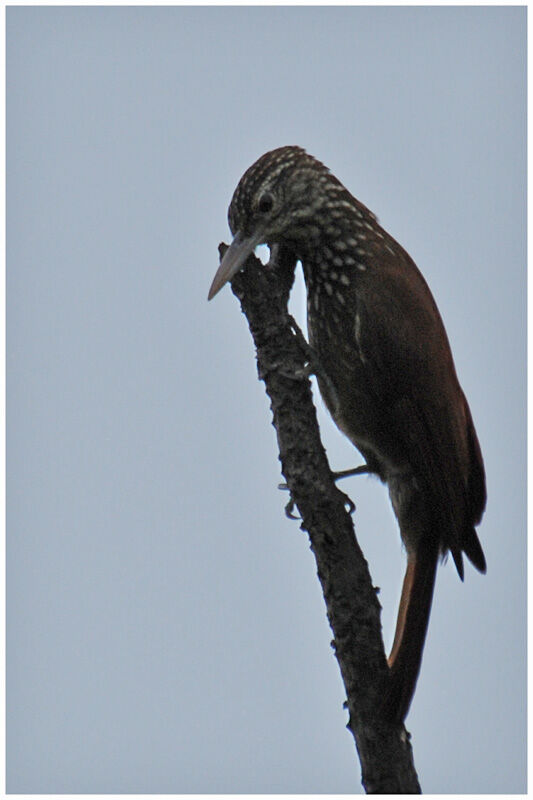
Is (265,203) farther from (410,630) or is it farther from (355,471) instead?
(410,630)

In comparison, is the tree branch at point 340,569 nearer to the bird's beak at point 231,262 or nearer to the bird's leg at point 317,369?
the bird's beak at point 231,262

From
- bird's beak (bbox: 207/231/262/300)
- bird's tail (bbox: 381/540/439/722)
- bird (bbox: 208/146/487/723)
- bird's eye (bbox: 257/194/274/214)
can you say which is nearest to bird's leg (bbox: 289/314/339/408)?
bird (bbox: 208/146/487/723)

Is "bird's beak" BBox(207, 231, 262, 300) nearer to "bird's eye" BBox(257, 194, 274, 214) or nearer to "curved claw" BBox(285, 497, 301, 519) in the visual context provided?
"bird's eye" BBox(257, 194, 274, 214)

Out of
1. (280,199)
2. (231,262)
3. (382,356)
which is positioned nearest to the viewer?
(231,262)

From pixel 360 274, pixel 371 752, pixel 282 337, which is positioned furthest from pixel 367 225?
pixel 371 752

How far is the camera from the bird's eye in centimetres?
385

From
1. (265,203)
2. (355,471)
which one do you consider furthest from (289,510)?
(265,203)

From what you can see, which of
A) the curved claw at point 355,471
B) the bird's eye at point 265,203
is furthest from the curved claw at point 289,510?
the bird's eye at point 265,203

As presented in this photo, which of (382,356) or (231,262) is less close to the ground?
(231,262)

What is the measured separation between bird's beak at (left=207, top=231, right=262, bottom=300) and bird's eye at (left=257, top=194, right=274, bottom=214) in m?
0.19

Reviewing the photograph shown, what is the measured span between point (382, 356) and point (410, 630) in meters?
1.00

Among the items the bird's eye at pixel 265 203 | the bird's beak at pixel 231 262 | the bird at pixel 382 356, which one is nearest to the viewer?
the bird's beak at pixel 231 262

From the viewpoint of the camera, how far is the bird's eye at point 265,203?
3848mm

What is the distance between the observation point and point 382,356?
12.5 ft
